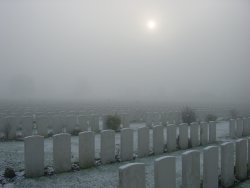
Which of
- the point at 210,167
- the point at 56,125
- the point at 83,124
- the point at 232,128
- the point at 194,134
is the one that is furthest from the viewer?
the point at 83,124

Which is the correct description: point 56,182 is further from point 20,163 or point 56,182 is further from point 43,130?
point 43,130

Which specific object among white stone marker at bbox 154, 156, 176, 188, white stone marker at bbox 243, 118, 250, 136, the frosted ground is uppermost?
white stone marker at bbox 154, 156, 176, 188

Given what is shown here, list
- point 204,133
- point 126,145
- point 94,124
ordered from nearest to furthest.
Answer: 1. point 126,145
2. point 204,133
3. point 94,124

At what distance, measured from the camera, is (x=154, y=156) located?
9.19 meters

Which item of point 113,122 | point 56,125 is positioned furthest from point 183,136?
point 56,125

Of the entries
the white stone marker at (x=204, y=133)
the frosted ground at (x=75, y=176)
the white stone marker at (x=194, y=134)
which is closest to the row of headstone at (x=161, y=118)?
the white stone marker at (x=204, y=133)

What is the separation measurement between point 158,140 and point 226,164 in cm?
335

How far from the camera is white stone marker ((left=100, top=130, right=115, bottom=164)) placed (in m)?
8.16

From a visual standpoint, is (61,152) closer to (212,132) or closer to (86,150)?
(86,150)

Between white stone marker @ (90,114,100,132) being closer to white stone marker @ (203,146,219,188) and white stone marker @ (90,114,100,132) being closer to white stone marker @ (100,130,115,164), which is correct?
white stone marker @ (100,130,115,164)

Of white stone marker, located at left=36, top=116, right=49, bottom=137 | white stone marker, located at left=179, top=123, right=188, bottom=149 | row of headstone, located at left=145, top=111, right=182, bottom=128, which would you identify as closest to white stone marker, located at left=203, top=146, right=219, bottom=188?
white stone marker, located at left=179, top=123, right=188, bottom=149

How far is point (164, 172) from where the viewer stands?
4.86 metres

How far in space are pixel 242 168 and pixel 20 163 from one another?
5618 mm

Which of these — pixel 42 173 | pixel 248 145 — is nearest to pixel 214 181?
pixel 248 145
